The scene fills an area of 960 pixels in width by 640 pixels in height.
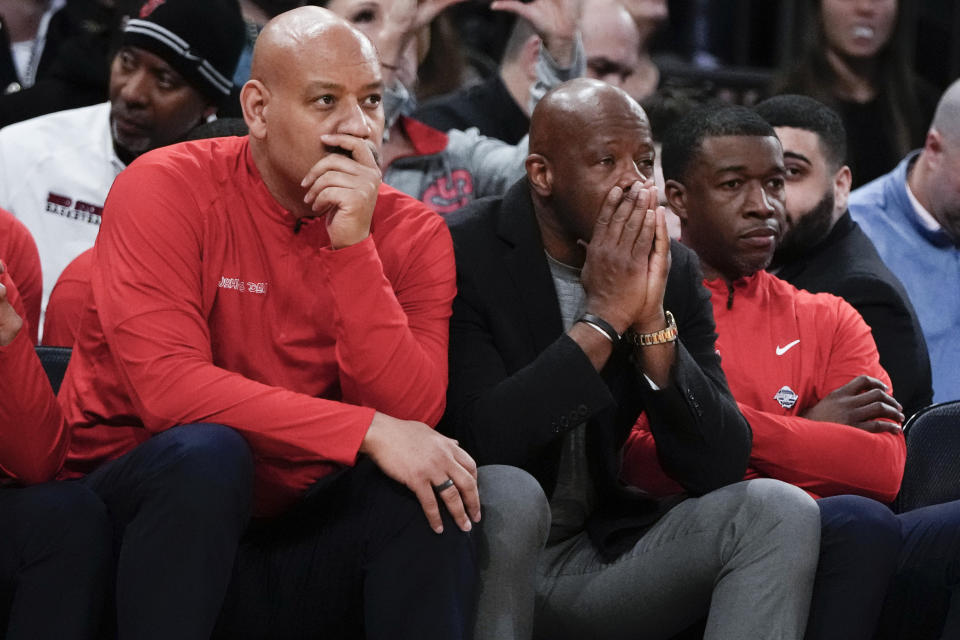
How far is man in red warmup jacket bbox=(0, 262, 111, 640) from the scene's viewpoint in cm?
214

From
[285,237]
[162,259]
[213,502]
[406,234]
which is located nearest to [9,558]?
[213,502]

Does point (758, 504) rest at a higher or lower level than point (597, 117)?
lower

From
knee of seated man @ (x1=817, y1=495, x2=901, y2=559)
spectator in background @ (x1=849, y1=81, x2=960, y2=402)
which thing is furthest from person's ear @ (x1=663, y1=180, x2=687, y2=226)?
spectator in background @ (x1=849, y1=81, x2=960, y2=402)

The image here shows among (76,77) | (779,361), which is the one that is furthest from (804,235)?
(76,77)

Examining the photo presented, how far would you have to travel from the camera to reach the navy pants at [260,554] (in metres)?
2.08

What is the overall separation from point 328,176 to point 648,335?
2.07 feet

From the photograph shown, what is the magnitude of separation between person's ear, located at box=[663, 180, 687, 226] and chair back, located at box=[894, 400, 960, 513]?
64cm

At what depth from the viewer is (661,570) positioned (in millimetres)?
2492

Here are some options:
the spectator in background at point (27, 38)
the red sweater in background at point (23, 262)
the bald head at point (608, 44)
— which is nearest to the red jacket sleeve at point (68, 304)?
the red sweater in background at point (23, 262)

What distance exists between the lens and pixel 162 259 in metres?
2.34

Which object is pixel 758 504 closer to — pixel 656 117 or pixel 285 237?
pixel 285 237

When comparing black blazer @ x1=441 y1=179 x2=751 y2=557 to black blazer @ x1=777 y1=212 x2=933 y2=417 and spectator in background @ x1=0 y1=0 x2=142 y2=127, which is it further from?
spectator in background @ x1=0 y1=0 x2=142 y2=127

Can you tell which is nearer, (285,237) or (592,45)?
(285,237)

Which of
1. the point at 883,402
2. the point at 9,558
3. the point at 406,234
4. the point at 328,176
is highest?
the point at 328,176
